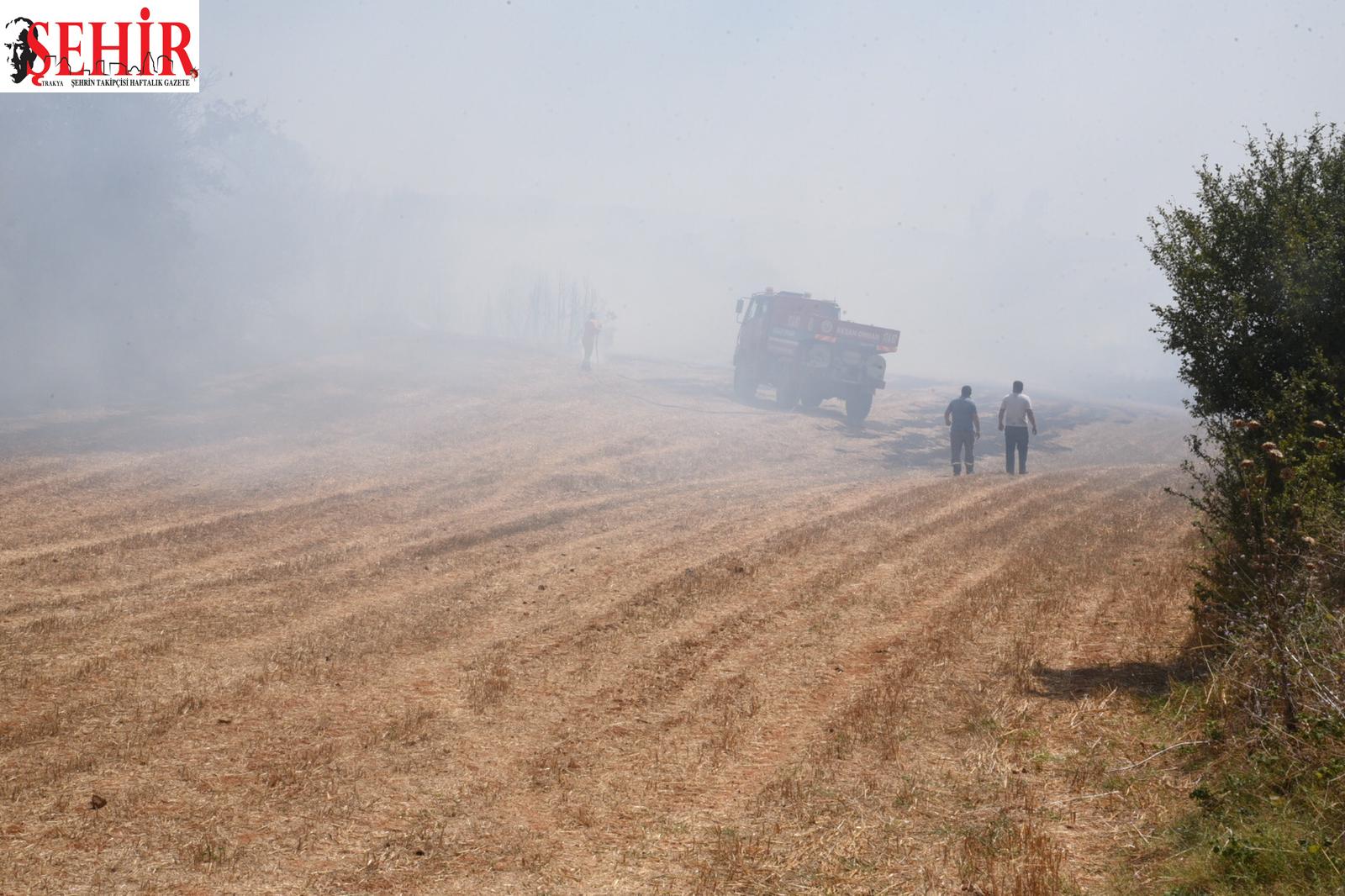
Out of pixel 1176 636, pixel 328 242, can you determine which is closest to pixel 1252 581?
pixel 1176 636

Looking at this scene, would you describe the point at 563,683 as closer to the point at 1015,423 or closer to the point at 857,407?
the point at 1015,423

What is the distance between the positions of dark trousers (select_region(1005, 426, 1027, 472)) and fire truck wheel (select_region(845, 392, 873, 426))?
6.96 m

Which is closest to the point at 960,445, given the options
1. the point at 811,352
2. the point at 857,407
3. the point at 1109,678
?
the point at 857,407

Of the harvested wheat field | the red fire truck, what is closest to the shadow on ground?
the harvested wheat field

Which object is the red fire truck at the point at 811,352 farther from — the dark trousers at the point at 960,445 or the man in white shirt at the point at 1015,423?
the man in white shirt at the point at 1015,423

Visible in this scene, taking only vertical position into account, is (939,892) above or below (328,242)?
below

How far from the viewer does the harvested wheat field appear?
4504 mm

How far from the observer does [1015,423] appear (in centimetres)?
1884

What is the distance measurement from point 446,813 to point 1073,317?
127853mm

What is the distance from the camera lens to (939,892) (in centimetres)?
412

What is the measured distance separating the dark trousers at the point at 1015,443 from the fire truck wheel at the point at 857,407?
6964 millimetres

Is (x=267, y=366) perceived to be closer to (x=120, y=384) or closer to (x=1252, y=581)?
(x=120, y=384)

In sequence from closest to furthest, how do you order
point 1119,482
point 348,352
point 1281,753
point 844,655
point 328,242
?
1. point 1281,753
2. point 844,655
3. point 1119,482
4. point 348,352
5. point 328,242

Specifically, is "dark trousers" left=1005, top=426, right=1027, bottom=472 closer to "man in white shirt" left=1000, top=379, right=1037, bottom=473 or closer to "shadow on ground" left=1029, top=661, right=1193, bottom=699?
"man in white shirt" left=1000, top=379, right=1037, bottom=473
